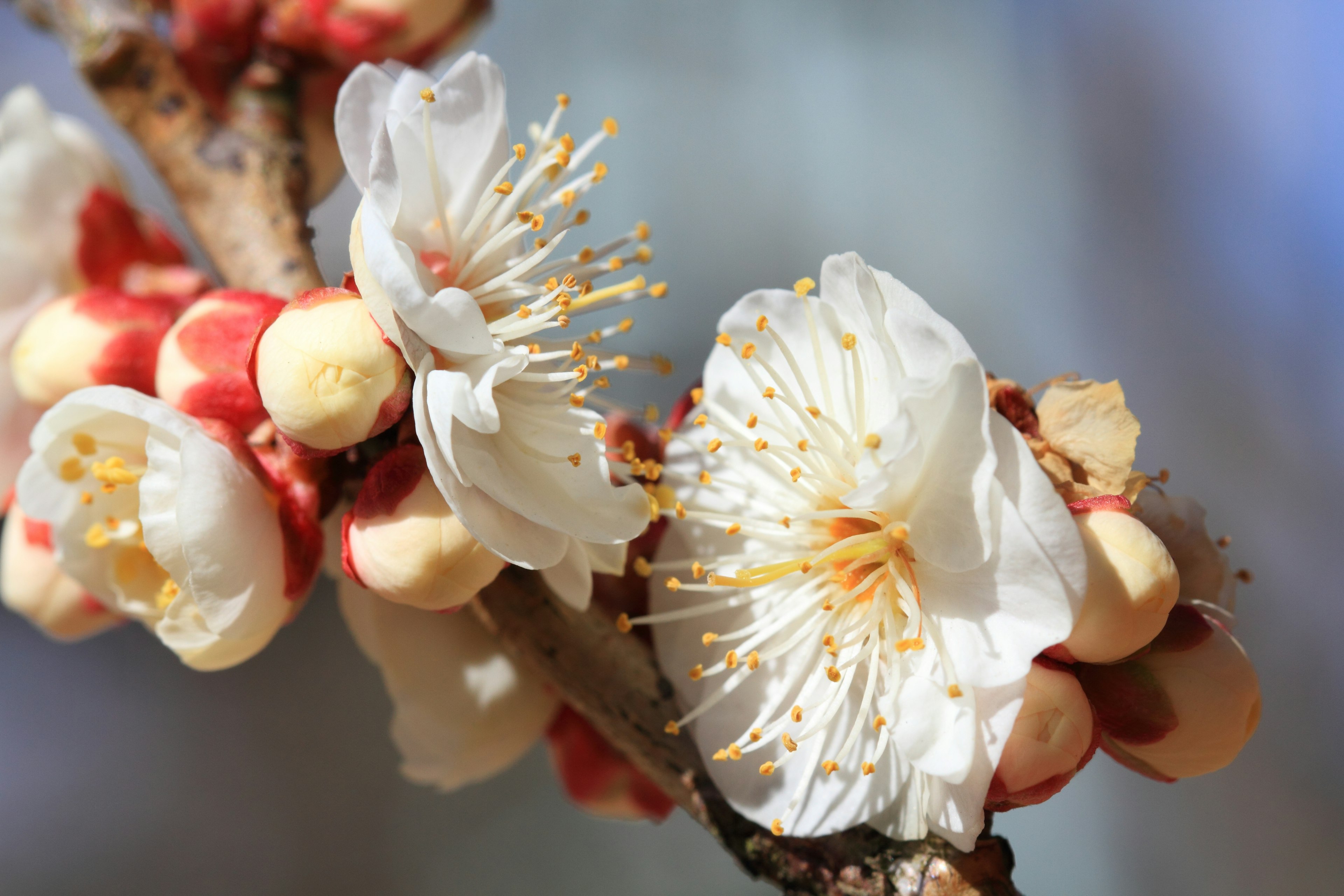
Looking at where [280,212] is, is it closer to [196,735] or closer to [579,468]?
[579,468]

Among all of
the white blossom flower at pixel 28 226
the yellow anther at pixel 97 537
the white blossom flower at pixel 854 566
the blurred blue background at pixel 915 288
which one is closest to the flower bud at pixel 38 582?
the white blossom flower at pixel 28 226

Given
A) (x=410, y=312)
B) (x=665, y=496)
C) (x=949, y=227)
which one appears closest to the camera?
(x=410, y=312)

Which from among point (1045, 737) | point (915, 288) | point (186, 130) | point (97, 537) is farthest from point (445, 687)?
point (915, 288)

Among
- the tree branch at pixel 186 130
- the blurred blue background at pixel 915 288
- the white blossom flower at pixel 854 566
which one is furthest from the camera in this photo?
the blurred blue background at pixel 915 288

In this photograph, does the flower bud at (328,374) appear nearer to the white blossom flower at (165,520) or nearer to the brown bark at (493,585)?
the white blossom flower at (165,520)

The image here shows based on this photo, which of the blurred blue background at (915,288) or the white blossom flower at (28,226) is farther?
the blurred blue background at (915,288)

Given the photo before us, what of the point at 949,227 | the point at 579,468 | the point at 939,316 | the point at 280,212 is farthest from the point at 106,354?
the point at 949,227

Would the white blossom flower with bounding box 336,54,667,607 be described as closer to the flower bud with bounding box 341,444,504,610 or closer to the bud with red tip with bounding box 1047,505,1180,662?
the flower bud with bounding box 341,444,504,610
